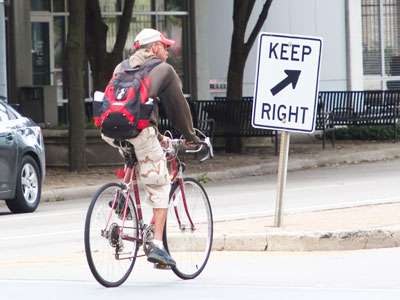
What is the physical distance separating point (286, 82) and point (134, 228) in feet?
9.54

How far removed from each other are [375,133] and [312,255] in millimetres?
16531

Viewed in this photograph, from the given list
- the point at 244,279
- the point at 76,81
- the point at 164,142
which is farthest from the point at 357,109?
the point at 164,142

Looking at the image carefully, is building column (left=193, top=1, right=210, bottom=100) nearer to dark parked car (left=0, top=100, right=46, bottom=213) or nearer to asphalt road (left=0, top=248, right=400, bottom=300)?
dark parked car (left=0, top=100, right=46, bottom=213)

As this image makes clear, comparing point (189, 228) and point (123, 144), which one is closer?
point (123, 144)

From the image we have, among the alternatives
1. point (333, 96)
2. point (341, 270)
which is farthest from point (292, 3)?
point (341, 270)

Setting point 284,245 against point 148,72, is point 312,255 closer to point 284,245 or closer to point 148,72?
point 284,245

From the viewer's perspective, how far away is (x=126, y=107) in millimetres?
7941

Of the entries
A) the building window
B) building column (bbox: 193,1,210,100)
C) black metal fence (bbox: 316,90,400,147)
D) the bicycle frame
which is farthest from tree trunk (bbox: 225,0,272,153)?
the bicycle frame

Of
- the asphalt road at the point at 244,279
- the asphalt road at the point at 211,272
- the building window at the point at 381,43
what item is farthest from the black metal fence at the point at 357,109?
the asphalt road at the point at 244,279

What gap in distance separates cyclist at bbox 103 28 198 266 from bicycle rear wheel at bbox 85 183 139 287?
7.4 inches

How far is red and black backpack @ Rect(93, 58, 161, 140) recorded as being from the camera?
7.93m

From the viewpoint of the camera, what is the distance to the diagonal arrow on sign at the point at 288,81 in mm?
10469

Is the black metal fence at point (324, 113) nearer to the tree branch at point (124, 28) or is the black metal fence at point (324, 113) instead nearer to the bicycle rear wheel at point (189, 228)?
the tree branch at point (124, 28)

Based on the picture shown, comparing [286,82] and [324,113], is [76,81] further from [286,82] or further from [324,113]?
[286,82]
